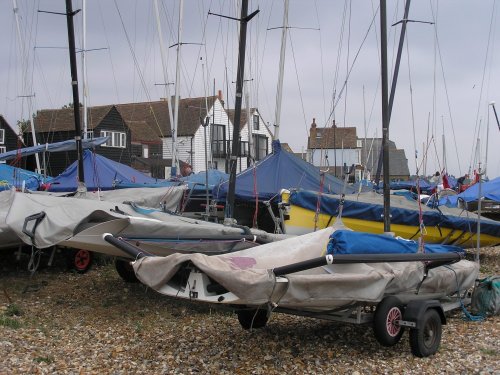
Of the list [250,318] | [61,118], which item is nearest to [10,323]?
[250,318]

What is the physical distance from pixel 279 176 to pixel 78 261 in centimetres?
641

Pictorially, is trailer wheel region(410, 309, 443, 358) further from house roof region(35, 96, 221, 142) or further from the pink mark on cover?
house roof region(35, 96, 221, 142)

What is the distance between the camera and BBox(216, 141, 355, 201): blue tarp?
51.6 feet

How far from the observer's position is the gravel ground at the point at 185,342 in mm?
6621

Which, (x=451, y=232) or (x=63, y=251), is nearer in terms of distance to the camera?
(x=63, y=251)

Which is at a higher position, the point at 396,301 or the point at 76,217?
the point at 76,217

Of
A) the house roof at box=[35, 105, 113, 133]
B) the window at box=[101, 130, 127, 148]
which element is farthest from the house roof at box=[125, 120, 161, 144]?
the house roof at box=[35, 105, 113, 133]

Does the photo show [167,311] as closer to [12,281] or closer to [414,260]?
[12,281]

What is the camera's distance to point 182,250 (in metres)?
8.72

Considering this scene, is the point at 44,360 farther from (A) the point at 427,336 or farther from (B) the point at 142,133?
(B) the point at 142,133

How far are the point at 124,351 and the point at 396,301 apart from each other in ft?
10.8

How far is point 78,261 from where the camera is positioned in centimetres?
1173

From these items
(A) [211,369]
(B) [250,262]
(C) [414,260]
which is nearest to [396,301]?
(C) [414,260]

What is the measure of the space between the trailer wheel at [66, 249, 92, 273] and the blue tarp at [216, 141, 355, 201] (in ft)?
14.8
